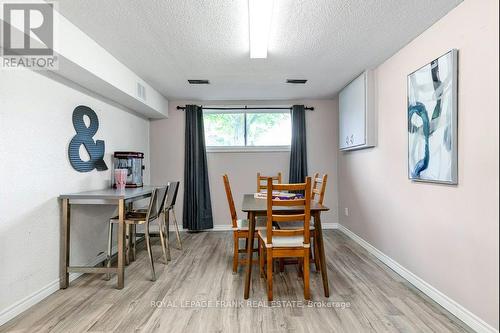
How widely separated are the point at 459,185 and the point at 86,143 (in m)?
3.36

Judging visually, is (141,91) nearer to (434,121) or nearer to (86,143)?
(86,143)

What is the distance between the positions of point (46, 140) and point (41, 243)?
87 centimetres

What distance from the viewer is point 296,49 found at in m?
2.58

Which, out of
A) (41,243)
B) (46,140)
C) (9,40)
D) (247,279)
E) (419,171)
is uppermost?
(9,40)

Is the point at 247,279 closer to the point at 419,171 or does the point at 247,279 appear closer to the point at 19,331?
the point at 19,331

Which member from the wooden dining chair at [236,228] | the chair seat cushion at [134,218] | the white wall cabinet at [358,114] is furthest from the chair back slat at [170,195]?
the white wall cabinet at [358,114]

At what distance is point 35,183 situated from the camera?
84.6 inches

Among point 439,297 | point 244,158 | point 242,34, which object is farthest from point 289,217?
point 244,158

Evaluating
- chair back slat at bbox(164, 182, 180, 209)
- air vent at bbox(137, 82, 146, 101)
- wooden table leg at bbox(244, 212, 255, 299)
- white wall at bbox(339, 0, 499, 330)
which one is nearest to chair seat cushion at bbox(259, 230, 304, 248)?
wooden table leg at bbox(244, 212, 255, 299)

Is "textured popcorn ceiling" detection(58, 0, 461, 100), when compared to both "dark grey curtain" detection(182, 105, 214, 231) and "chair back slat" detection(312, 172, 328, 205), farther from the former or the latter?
"chair back slat" detection(312, 172, 328, 205)

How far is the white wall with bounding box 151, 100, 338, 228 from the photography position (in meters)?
4.56

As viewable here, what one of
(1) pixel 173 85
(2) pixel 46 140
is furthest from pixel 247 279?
(1) pixel 173 85

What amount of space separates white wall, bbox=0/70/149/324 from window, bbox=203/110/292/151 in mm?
2065

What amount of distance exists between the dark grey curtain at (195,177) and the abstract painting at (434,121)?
3023 millimetres
